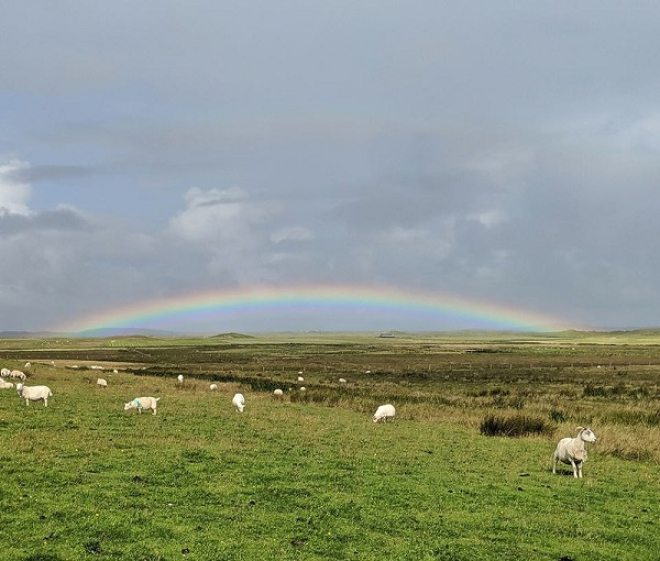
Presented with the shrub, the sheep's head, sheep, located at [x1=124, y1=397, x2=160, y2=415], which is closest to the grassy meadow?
the shrub

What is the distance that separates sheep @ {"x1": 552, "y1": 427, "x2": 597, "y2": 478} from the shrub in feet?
26.0

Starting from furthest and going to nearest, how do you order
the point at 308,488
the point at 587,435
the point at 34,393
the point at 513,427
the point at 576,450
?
the point at 34,393 → the point at 513,427 → the point at 576,450 → the point at 587,435 → the point at 308,488

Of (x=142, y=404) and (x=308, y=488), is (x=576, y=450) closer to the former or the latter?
(x=308, y=488)

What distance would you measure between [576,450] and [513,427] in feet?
30.0

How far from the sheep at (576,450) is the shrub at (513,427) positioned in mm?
7934

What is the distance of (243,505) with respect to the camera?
1293cm

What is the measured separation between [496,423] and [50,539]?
2103cm

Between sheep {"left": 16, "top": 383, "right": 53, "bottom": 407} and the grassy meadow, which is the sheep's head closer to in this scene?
the grassy meadow

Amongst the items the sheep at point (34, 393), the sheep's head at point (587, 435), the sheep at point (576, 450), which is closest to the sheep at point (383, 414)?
the sheep at point (576, 450)

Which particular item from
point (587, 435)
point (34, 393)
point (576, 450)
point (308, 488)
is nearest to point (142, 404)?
point (34, 393)

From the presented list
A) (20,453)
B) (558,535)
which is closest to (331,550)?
(558,535)

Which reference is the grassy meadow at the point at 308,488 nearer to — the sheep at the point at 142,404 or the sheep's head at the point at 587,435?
the sheep at the point at 142,404

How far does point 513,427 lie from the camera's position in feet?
85.1

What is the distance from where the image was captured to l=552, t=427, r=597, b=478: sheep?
16844 millimetres
